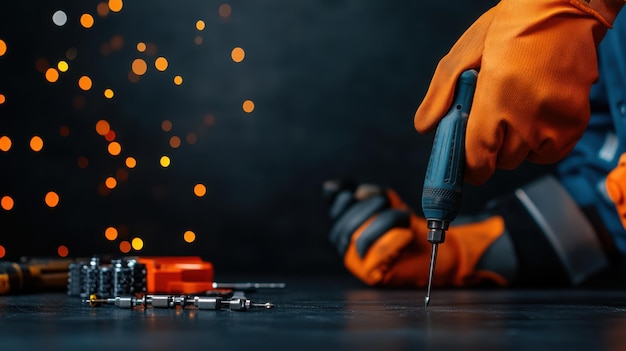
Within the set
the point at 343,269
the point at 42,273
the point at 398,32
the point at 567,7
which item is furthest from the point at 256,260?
the point at 567,7

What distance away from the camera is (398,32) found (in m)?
2.43

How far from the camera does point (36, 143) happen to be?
235 centimetres

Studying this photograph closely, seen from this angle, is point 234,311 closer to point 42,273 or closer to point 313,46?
point 42,273

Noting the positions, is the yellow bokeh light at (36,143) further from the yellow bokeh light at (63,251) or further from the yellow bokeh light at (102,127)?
the yellow bokeh light at (63,251)

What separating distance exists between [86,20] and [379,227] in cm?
A: 107

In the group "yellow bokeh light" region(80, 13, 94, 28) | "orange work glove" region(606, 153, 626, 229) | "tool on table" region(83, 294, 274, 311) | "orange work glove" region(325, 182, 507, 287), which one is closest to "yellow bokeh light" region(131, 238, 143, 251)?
"yellow bokeh light" region(80, 13, 94, 28)

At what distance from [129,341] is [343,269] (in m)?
1.59

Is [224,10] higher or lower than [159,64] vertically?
higher

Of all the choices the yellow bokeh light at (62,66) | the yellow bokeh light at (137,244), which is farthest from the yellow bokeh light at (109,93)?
the yellow bokeh light at (137,244)

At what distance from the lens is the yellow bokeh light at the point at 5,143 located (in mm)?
2330

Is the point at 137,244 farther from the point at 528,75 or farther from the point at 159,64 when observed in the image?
the point at 528,75

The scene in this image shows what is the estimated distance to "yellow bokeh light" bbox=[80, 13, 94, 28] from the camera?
2.36 metres

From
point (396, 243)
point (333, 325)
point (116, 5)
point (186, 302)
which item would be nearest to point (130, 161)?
point (116, 5)

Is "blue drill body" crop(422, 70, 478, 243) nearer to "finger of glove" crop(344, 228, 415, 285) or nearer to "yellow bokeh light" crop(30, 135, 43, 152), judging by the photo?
"finger of glove" crop(344, 228, 415, 285)
